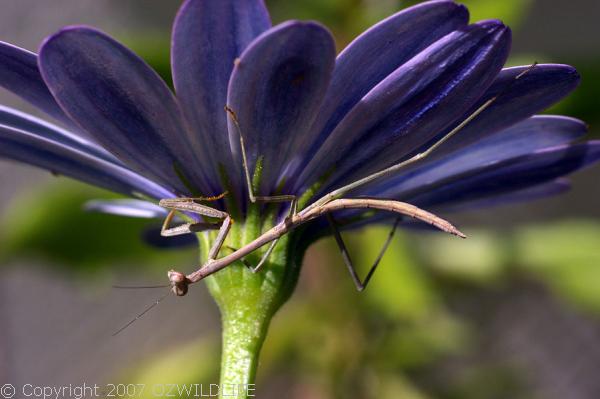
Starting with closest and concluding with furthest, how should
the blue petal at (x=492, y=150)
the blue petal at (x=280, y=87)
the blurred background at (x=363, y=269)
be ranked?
the blue petal at (x=280, y=87)
the blue petal at (x=492, y=150)
the blurred background at (x=363, y=269)

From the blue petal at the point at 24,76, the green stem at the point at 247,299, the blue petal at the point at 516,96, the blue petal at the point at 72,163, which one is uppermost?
the blue petal at the point at 24,76

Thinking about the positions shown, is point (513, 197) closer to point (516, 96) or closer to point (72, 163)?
point (516, 96)

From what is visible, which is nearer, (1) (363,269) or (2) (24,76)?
(2) (24,76)

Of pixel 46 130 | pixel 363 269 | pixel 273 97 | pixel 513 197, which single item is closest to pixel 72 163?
pixel 46 130

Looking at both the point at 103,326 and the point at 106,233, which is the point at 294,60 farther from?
the point at 103,326

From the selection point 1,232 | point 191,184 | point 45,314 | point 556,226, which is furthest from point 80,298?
point 191,184

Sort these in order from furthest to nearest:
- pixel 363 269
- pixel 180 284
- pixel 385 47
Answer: pixel 363 269
pixel 180 284
pixel 385 47

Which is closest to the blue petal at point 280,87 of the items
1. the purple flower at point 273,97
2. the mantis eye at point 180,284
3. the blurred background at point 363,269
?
the purple flower at point 273,97

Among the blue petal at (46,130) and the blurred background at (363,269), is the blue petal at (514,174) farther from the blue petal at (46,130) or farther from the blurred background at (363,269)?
the blurred background at (363,269)
